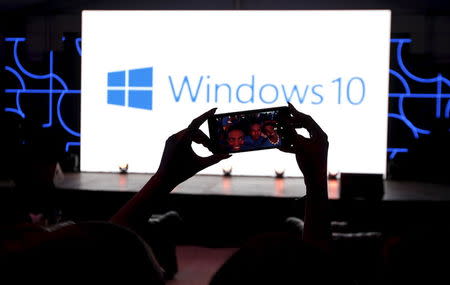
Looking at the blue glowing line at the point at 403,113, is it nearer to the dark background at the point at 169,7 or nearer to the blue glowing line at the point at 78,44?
the dark background at the point at 169,7

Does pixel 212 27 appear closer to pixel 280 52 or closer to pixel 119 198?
pixel 280 52

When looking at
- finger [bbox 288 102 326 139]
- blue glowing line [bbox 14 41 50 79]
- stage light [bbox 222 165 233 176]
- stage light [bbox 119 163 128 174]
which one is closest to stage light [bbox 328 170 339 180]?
stage light [bbox 222 165 233 176]

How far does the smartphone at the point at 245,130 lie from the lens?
1.30 meters

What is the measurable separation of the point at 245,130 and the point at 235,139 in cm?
6

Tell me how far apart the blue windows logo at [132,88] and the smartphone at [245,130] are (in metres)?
→ 4.02

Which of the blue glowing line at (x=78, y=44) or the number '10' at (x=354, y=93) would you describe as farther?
the blue glowing line at (x=78, y=44)

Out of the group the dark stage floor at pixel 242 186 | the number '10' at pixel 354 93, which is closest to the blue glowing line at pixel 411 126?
the number '10' at pixel 354 93

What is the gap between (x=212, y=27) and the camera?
5250 mm

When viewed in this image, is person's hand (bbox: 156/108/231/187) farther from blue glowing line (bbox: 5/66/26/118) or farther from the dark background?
blue glowing line (bbox: 5/66/26/118)

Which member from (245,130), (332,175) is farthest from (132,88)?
(245,130)

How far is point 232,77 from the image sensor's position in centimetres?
523

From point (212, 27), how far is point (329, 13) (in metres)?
1.18

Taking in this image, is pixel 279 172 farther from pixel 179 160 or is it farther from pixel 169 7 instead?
pixel 179 160

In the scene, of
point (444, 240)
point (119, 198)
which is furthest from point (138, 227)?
point (119, 198)
